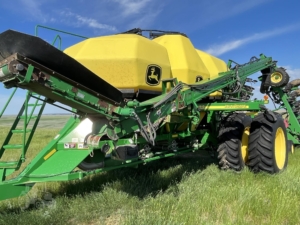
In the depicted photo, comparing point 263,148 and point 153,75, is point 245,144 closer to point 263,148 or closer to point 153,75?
point 263,148

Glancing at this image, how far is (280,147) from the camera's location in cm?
587

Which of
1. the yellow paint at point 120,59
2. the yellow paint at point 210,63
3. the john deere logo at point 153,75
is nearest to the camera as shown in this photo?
the yellow paint at point 120,59

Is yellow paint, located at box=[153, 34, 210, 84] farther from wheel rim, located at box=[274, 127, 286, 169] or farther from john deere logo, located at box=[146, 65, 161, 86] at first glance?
wheel rim, located at box=[274, 127, 286, 169]

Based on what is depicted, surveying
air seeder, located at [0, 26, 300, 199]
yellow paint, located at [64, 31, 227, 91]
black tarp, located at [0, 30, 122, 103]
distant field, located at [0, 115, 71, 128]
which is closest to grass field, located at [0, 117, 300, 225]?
air seeder, located at [0, 26, 300, 199]

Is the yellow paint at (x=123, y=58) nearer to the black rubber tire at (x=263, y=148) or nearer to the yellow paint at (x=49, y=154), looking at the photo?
the yellow paint at (x=49, y=154)

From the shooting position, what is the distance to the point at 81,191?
4375mm

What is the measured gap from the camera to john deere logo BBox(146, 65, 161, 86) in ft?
14.3

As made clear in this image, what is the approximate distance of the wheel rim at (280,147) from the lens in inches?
227

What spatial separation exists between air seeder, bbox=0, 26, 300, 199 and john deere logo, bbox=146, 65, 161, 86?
15 millimetres

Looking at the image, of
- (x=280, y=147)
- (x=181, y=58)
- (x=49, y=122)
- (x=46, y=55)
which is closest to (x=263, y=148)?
(x=280, y=147)

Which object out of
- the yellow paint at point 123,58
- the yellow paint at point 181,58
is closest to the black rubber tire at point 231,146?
the yellow paint at point 181,58

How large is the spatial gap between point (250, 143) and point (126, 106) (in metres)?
2.68

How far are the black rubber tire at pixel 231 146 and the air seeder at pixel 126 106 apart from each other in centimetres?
2

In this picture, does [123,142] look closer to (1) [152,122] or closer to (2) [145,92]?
(1) [152,122]
